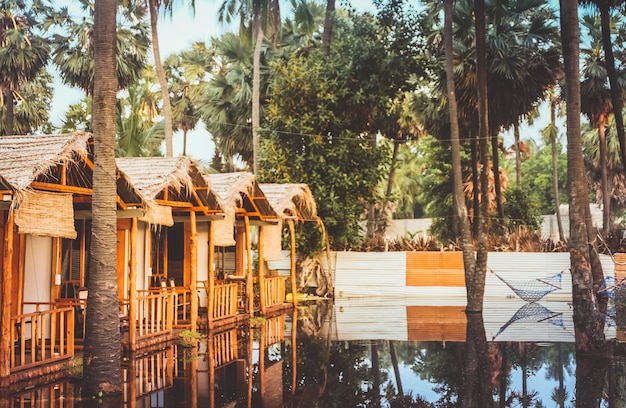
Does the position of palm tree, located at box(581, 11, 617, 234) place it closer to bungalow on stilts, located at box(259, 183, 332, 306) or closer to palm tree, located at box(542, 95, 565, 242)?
palm tree, located at box(542, 95, 565, 242)

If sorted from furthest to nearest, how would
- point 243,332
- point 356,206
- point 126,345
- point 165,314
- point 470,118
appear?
Result: point 470,118
point 356,206
point 243,332
point 165,314
point 126,345

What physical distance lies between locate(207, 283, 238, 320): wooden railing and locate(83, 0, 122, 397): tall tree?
21.4 ft

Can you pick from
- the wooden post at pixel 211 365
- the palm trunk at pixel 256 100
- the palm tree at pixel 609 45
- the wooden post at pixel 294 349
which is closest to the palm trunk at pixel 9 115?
the palm trunk at pixel 256 100

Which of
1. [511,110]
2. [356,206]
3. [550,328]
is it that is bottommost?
[550,328]

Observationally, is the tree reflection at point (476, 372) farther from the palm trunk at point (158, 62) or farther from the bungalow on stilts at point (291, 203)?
the palm trunk at point (158, 62)

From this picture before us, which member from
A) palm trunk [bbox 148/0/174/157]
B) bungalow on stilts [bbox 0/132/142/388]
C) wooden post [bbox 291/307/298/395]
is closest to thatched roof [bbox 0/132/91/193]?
bungalow on stilts [bbox 0/132/142/388]

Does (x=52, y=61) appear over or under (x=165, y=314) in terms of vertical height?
over

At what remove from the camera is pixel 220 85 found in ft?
103

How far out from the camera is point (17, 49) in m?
23.2

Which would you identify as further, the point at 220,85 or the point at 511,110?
the point at 220,85

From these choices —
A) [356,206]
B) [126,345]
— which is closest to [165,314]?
[126,345]

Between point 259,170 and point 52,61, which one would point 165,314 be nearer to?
point 259,170

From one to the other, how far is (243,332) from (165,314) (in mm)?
1922

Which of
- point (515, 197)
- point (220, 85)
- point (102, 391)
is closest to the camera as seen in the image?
point (102, 391)
